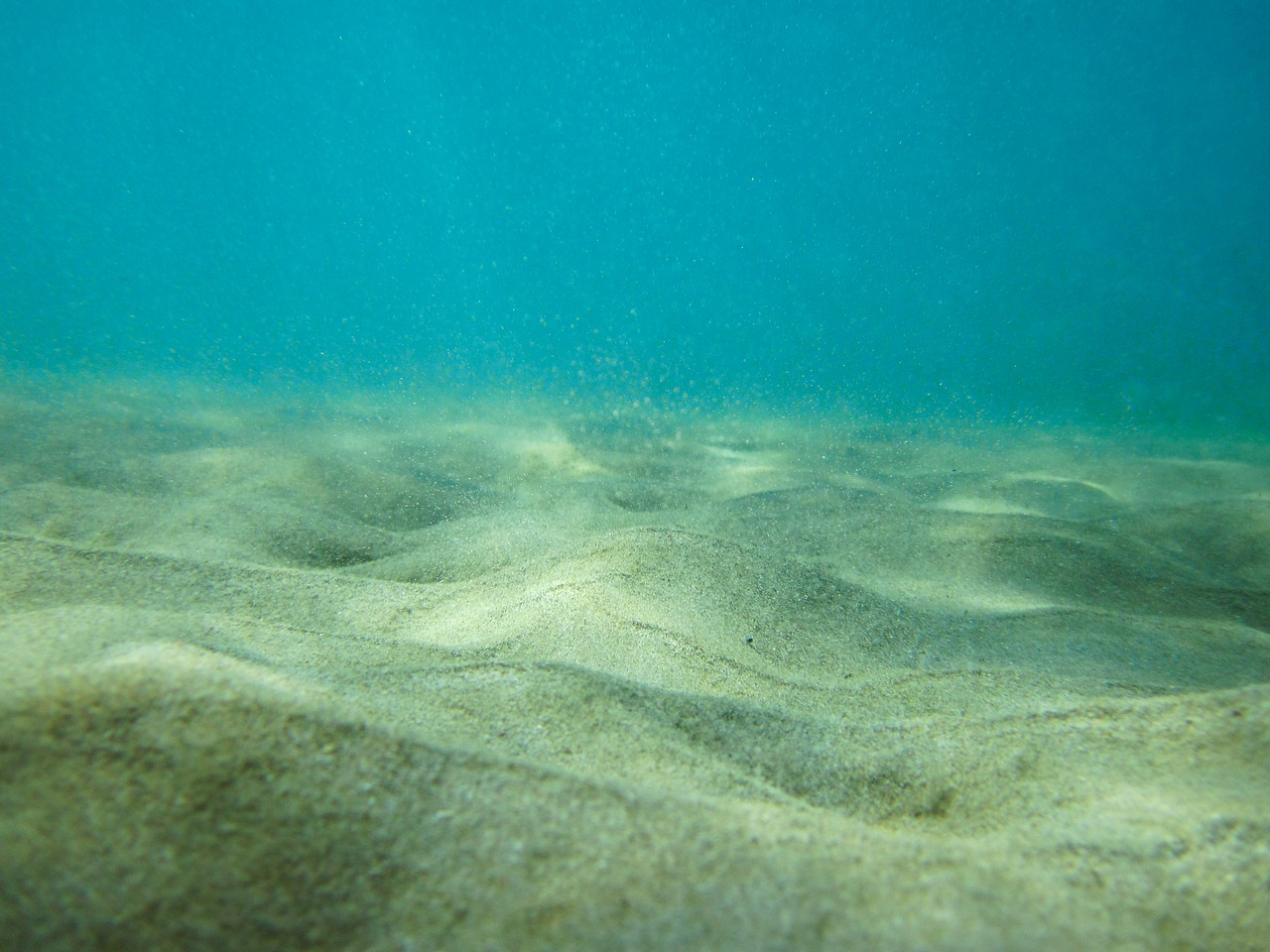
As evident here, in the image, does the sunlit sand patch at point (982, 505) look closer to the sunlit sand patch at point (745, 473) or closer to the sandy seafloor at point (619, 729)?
the sandy seafloor at point (619, 729)

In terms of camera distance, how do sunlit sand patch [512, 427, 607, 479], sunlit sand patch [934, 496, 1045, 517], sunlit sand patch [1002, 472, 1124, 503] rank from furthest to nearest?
1. sunlit sand patch [1002, 472, 1124, 503]
2. sunlit sand patch [512, 427, 607, 479]
3. sunlit sand patch [934, 496, 1045, 517]

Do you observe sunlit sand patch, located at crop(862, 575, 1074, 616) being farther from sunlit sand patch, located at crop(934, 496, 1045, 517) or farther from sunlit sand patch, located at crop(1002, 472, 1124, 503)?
sunlit sand patch, located at crop(1002, 472, 1124, 503)

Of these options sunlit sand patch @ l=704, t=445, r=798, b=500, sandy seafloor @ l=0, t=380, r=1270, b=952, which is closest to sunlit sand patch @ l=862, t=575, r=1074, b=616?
sandy seafloor @ l=0, t=380, r=1270, b=952

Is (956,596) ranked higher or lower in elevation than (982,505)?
lower

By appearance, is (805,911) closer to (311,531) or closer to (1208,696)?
(1208,696)

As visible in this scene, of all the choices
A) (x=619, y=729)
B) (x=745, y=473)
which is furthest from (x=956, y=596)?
(x=745, y=473)

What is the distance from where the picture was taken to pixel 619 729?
1515 millimetres

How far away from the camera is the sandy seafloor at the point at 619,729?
Answer: 0.87m

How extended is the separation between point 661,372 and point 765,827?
2596cm

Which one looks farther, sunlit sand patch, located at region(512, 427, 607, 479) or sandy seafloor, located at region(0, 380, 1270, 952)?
sunlit sand patch, located at region(512, 427, 607, 479)

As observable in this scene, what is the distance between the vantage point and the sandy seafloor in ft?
2.86

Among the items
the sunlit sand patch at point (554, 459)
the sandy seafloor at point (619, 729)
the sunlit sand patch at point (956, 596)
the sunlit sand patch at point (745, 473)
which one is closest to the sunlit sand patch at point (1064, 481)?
the sandy seafloor at point (619, 729)

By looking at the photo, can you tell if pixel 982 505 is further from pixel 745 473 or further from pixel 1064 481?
pixel 745 473

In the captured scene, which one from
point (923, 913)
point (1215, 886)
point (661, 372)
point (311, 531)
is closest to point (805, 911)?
point (923, 913)
